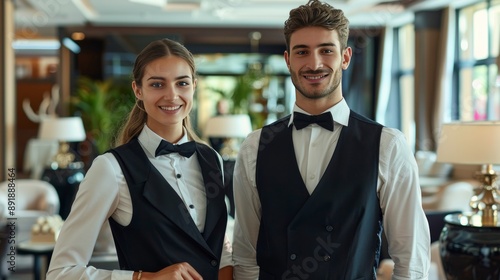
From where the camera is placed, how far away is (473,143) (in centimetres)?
416

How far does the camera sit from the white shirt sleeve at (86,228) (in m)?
1.75

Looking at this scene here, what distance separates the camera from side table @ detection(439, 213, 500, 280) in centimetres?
394

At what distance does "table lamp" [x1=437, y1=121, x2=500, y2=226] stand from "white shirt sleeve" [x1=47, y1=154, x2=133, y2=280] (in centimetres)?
283

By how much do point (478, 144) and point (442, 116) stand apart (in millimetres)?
7158

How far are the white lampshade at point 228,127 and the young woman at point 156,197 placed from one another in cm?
571

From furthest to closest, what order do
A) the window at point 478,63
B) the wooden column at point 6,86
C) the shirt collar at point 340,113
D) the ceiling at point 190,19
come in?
the ceiling at point 190,19 → the wooden column at point 6,86 → the window at point 478,63 → the shirt collar at point 340,113

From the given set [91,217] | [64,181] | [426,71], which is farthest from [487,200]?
[426,71]

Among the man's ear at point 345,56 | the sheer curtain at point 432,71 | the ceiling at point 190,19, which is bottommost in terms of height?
the man's ear at point 345,56

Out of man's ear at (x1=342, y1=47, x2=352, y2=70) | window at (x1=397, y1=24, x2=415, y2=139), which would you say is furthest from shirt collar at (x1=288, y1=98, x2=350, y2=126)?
window at (x1=397, y1=24, x2=415, y2=139)

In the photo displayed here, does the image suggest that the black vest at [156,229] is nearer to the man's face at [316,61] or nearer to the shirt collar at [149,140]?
the shirt collar at [149,140]

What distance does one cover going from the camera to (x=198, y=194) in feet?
6.38

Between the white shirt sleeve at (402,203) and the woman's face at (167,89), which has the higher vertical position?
the woman's face at (167,89)

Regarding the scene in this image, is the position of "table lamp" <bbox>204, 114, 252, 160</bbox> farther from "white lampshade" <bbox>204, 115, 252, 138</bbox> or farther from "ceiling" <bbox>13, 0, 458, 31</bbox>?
"ceiling" <bbox>13, 0, 458, 31</bbox>

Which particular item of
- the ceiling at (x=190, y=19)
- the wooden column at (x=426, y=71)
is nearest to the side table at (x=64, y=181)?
the ceiling at (x=190, y=19)
